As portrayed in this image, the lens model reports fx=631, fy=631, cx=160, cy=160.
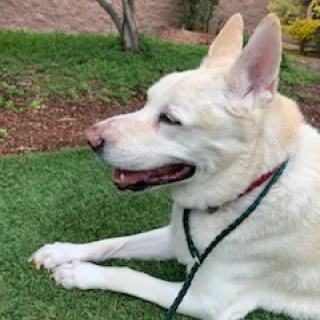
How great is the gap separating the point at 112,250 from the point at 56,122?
2.24 m

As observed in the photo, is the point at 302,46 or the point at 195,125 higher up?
the point at 195,125

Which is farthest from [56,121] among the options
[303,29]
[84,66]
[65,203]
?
[303,29]

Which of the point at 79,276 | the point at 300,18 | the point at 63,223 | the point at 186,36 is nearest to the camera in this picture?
the point at 79,276

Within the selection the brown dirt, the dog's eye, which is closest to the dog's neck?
the dog's eye

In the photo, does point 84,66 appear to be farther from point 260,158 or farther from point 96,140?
point 260,158

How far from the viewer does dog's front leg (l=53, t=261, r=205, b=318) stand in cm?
271

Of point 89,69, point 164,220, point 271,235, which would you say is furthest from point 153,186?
point 89,69

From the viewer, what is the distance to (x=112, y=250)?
9.82 feet

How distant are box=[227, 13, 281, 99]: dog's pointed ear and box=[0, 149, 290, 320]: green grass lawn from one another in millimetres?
1050

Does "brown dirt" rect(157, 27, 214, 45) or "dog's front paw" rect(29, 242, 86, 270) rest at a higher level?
"dog's front paw" rect(29, 242, 86, 270)

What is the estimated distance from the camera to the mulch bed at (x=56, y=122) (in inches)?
179

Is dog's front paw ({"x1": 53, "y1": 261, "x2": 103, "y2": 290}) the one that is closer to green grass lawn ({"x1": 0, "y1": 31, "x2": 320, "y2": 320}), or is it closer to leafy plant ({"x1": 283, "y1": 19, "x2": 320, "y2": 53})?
green grass lawn ({"x1": 0, "y1": 31, "x2": 320, "y2": 320})

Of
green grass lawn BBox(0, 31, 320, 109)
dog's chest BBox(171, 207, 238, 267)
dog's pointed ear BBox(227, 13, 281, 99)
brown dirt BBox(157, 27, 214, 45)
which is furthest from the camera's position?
brown dirt BBox(157, 27, 214, 45)

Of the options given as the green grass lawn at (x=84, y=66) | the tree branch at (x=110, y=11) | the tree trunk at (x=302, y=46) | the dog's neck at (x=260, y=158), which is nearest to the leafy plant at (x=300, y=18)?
the tree trunk at (x=302, y=46)
